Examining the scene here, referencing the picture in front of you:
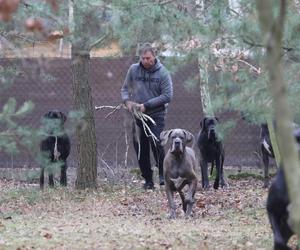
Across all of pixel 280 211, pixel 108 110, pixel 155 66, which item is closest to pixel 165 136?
pixel 155 66

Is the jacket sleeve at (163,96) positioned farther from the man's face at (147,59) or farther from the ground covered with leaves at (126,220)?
Answer: the ground covered with leaves at (126,220)

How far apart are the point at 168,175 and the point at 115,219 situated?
1.20 m

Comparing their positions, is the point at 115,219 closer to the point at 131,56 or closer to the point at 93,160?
the point at 93,160

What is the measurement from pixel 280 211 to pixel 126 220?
3832 mm

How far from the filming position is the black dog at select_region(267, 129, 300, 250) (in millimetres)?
6027

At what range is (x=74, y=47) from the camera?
1059 cm

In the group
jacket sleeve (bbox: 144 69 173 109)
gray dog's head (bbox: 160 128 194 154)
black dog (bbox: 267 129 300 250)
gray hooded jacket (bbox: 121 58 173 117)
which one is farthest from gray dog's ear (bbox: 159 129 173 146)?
black dog (bbox: 267 129 300 250)

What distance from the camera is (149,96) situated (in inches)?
514

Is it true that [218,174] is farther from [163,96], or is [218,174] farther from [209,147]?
[163,96]

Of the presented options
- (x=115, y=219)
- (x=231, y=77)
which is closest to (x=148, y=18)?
(x=231, y=77)

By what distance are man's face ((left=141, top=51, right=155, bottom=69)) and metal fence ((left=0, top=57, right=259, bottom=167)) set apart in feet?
9.92

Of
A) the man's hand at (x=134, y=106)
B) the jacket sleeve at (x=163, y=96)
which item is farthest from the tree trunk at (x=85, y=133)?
the jacket sleeve at (x=163, y=96)

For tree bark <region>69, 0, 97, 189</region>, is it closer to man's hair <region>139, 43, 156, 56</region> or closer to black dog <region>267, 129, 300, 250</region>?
man's hair <region>139, 43, 156, 56</region>

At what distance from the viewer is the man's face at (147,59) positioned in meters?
12.6
